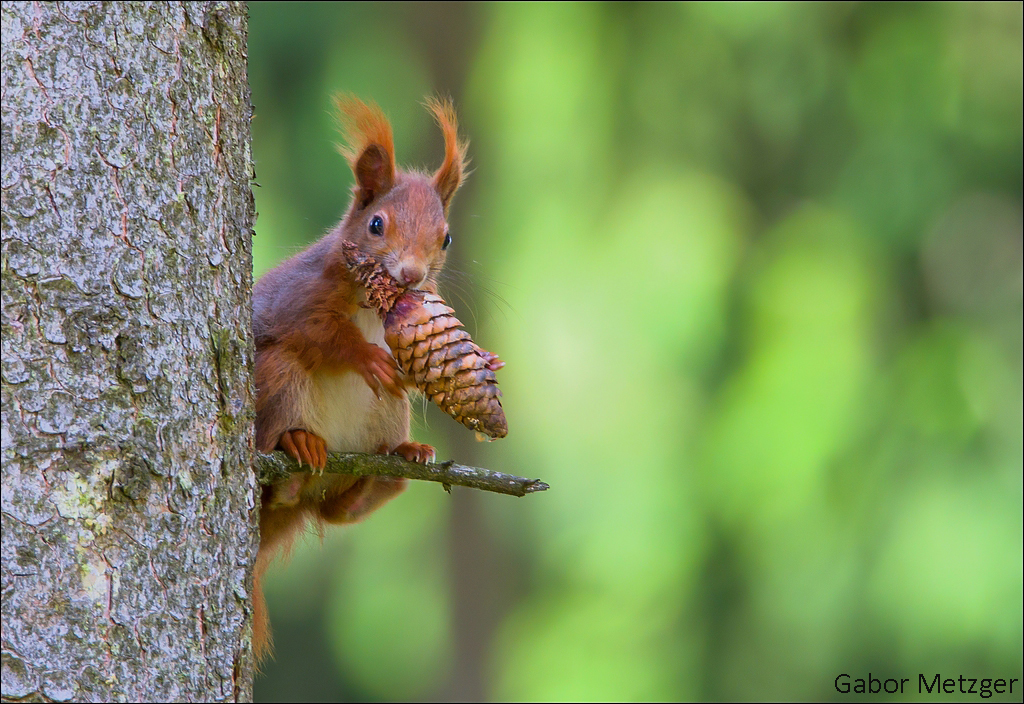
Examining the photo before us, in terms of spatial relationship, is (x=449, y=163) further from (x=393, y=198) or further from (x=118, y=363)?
(x=118, y=363)

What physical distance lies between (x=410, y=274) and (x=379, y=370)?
158mm

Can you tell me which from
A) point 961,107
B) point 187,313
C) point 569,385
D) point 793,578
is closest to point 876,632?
point 793,578

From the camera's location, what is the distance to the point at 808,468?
3.60 metres

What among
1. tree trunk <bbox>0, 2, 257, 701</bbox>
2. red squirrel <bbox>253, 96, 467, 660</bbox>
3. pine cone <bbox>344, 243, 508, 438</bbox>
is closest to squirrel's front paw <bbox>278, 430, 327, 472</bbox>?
red squirrel <bbox>253, 96, 467, 660</bbox>

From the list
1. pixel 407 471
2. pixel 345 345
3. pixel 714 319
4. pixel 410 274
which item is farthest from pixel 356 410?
pixel 714 319

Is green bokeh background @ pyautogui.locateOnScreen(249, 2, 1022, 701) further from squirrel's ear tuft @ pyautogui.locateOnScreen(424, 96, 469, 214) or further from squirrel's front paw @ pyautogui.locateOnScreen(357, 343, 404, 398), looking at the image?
squirrel's front paw @ pyautogui.locateOnScreen(357, 343, 404, 398)

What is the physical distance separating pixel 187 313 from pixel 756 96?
3057 mm

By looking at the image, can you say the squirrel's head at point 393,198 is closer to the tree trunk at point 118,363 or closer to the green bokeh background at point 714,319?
the tree trunk at point 118,363

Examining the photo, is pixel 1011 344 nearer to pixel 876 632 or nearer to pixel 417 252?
pixel 876 632

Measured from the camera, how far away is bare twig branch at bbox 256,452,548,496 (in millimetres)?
1146

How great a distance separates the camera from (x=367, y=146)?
170 centimetres

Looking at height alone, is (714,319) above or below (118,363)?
above

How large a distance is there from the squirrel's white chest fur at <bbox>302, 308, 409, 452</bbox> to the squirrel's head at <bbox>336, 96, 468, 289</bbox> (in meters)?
0.14

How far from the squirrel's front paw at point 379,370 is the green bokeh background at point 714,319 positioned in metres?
1.56
